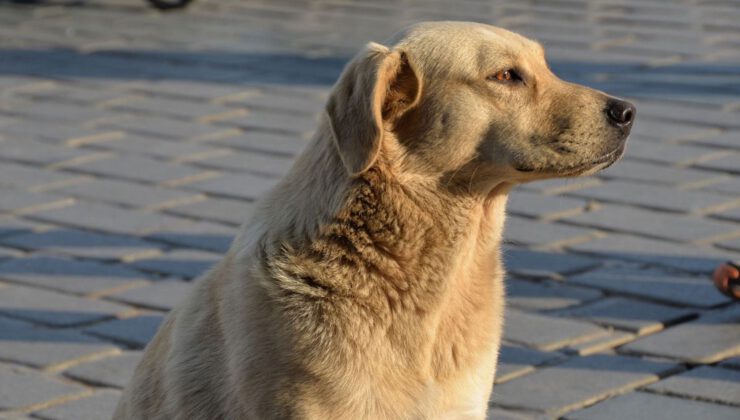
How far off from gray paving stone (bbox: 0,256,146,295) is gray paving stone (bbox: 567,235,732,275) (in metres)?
1.87

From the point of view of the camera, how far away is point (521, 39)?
12.2 ft

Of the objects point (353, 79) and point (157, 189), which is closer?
point (353, 79)

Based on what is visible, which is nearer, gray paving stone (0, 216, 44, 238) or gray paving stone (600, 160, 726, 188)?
gray paving stone (0, 216, 44, 238)

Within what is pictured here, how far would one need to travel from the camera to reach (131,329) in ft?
16.7

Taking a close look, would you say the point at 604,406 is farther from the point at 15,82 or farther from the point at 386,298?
the point at 15,82

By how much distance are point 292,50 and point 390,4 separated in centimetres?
198

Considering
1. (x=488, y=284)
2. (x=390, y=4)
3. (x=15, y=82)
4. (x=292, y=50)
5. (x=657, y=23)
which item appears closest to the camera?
(x=488, y=284)

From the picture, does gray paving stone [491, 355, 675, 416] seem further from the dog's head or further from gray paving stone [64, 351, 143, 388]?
gray paving stone [64, 351, 143, 388]

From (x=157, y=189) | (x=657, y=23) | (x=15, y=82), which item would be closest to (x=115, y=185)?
(x=157, y=189)

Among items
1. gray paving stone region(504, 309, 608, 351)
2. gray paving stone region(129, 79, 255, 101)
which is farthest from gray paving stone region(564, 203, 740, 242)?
gray paving stone region(129, 79, 255, 101)

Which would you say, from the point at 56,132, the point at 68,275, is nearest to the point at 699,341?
the point at 68,275

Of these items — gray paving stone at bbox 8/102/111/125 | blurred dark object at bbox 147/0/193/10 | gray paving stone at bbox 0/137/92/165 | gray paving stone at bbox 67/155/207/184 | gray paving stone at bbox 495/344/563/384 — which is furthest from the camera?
blurred dark object at bbox 147/0/193/10

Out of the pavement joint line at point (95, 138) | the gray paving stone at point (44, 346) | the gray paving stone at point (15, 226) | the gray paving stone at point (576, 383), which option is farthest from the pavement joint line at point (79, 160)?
the gray paving stone at point (576, 383)

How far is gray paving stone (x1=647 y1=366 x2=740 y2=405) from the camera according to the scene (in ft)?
14.5
